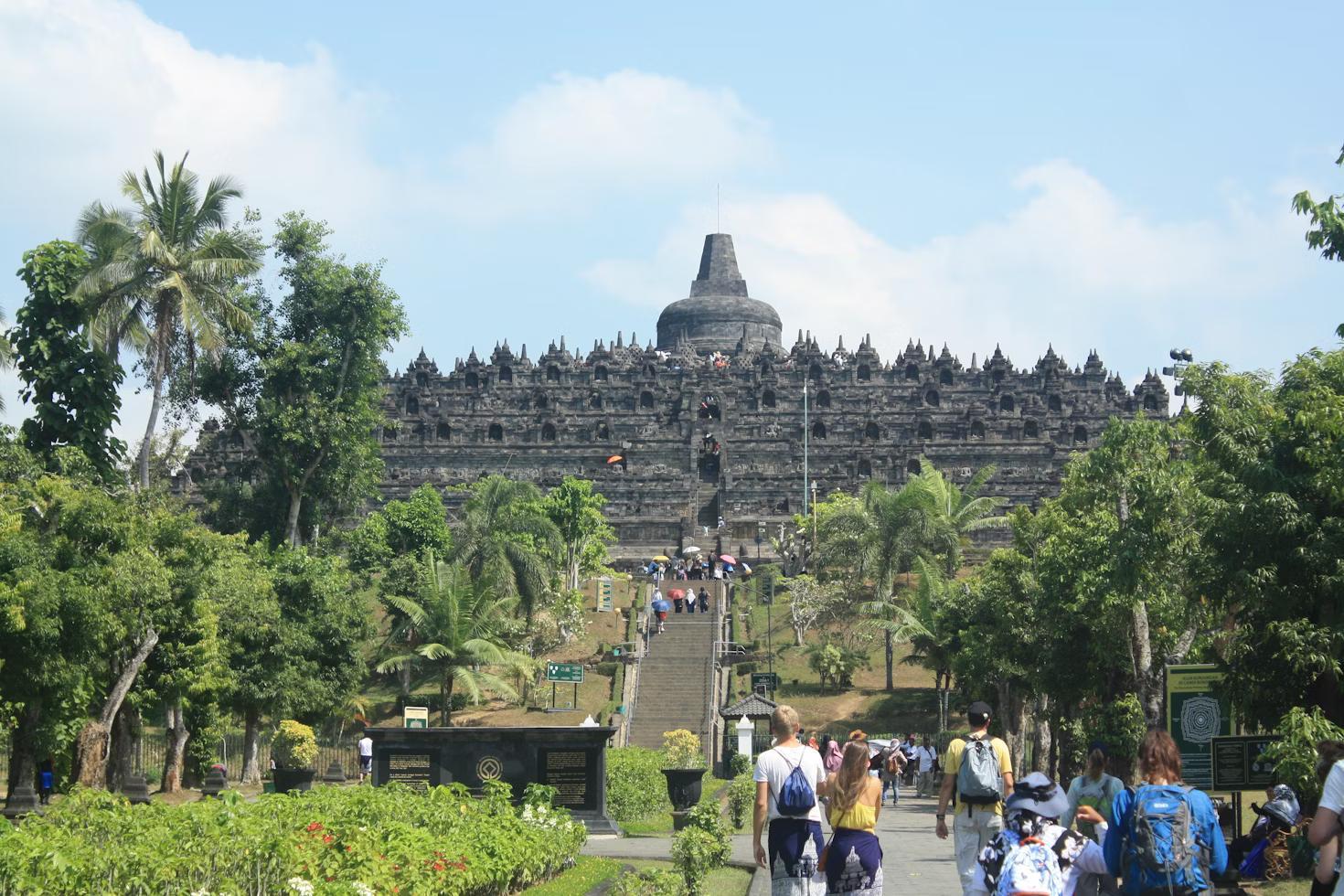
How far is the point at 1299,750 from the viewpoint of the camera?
16.9 metres

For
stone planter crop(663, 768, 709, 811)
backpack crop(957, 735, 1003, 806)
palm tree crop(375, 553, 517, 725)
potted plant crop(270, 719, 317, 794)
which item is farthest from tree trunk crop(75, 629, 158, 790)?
backpack crop(957, 735, 1003, 806)

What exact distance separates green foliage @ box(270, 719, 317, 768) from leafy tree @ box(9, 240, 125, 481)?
6949mm

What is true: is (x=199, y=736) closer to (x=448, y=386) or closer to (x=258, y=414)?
(x=258, y=414)

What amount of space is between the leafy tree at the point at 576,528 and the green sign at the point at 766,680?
50.3 ft

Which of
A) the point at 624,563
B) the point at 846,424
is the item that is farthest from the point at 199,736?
the point at 846,424

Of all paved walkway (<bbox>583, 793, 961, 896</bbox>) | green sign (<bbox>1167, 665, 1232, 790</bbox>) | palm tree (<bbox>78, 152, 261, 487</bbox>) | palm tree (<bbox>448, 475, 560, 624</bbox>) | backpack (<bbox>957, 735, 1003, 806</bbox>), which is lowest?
paved walkway (<bbox>583, 793, 961, 896</bbox>)

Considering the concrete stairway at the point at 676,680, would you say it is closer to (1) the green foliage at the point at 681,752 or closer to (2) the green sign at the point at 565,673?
(1) the green foliage at the point at 681,752

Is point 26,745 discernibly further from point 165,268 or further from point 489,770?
point 165,268

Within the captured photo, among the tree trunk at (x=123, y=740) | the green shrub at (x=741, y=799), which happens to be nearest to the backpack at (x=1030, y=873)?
the green shrub at (x=741, y=799)

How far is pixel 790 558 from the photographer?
6631 cm

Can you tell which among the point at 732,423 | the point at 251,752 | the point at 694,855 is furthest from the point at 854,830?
the point at 732,423

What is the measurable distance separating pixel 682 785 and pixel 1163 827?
56.3ft

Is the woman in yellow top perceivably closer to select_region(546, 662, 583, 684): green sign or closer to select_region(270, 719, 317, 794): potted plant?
select_region(270, 719, 317, 794): potted plant

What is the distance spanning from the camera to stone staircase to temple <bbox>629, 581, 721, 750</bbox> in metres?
44.4
